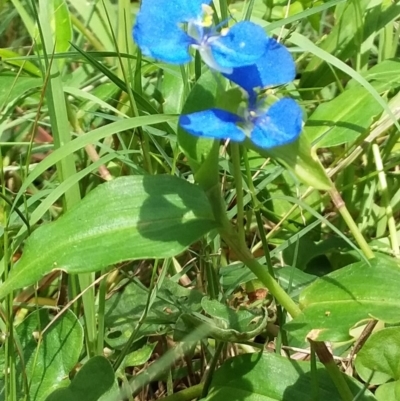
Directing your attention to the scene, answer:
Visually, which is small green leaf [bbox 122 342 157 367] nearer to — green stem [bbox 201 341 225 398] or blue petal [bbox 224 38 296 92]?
green stem [bbox 201 341 225 398]

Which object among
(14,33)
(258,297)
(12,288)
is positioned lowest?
(258,297)

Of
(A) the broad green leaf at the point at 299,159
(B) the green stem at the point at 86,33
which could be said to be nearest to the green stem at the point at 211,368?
(A) the broad green leaf at the point at 299,159

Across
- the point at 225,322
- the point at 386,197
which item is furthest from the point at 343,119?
the point at 225,322

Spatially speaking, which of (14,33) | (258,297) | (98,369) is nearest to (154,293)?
(98,369)

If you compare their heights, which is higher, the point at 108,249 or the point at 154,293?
the point at 108,249

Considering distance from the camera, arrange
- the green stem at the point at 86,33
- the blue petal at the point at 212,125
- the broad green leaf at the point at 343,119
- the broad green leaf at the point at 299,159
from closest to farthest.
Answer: the blue petal at the point at 212,125
the broad green leaf at the point at 299,159
the broad green leaf at the point at 343,119
the green stem at the point at 86,33

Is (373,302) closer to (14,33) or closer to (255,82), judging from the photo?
(255,82)

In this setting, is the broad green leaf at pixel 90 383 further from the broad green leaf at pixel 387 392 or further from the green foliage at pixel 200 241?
the broad green leaf at pixel 387 392
